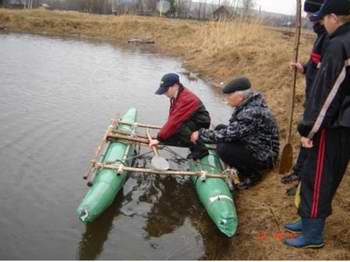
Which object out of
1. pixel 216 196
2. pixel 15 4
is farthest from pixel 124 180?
pixel 15 4

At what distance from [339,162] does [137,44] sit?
101 ft

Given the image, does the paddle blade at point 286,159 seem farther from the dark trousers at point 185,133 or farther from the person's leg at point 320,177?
the person's leg at point 320,177

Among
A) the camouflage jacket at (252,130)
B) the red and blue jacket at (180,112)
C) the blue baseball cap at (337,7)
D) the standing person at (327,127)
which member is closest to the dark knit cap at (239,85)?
the camouflage jacket at (252,130)

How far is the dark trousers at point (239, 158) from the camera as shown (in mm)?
6453

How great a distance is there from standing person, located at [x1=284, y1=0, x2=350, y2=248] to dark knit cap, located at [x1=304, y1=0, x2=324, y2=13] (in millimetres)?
1268

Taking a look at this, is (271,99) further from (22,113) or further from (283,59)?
(22,113)

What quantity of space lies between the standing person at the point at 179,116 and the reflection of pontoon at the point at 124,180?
0.44 meters

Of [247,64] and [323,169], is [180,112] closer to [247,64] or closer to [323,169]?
[323,169]

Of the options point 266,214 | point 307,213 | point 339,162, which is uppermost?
point 339,162

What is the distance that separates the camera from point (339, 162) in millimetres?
4355

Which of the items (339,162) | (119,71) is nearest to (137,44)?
(119,71)

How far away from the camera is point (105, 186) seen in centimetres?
600

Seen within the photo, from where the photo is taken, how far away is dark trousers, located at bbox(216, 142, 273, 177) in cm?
645

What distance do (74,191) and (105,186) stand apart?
3.62ft
